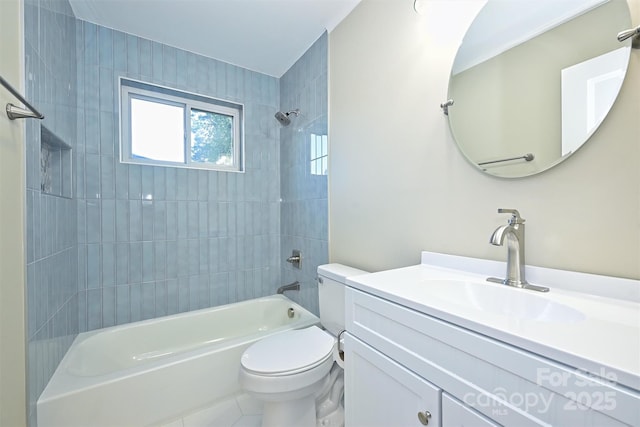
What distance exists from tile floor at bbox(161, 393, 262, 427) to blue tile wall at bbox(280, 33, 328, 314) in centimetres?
70

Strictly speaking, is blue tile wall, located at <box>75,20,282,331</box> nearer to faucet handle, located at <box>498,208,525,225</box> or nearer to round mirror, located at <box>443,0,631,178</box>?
round mirror, located at <box>443,0,631,178</box>

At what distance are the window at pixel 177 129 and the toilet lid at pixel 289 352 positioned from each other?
1.51 metres

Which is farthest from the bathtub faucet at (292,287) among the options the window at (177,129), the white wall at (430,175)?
the window at (177,129)

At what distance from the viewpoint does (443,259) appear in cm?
107

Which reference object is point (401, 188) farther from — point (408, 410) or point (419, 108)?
point (408, 410)

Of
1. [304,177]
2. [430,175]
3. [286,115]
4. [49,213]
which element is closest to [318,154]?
[304,177]

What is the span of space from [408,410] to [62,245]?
5.89 ft

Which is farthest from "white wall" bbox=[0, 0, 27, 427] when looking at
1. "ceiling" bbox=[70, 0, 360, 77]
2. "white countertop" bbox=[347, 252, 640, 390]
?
"white countertop" bbox=[347, 252, 640, 390]

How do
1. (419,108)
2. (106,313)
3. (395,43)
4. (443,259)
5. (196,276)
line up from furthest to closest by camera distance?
(196,276) < (106,313) < (395,43) < (419,108) < (443,259)

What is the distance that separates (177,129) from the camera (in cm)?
219

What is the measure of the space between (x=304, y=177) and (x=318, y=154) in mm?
260

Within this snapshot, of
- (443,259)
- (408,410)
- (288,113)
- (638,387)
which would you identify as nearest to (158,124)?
(288,113)

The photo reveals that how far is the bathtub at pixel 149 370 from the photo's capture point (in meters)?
1.19

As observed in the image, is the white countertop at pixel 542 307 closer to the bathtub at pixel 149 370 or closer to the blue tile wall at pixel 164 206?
the bathtub at pixel 149 370
